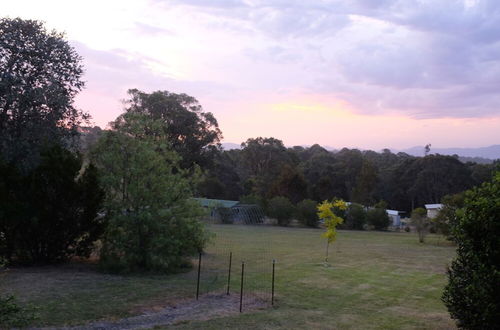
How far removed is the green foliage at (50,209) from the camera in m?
13.6

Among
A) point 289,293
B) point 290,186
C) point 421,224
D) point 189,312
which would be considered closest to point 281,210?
point 290,186

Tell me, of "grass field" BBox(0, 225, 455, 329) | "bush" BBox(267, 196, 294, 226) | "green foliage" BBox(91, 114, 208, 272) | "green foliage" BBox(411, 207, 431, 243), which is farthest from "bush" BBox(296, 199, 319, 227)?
"green foliage" BBox(91, 114, 208, 272)

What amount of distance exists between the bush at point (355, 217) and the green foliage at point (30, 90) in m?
28.9

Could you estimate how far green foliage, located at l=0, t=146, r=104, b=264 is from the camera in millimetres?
13570

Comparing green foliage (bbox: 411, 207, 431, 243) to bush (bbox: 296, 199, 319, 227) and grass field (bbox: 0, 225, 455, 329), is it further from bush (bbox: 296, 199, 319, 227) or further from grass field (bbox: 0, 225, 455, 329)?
bush (bbox: 296, 199, 319, 227)

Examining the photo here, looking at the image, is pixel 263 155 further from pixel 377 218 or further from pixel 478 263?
pixel 478 263

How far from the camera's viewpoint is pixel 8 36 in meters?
14.3

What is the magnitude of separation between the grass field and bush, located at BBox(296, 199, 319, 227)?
21.3 metres

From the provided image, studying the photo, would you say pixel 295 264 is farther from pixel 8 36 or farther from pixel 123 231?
pixel 8 36

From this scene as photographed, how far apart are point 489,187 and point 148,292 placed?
798 cm

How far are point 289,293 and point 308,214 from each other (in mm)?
28782

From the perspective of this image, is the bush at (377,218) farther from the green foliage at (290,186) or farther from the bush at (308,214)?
the green foliage at (290,186)

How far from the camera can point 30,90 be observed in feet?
46.7

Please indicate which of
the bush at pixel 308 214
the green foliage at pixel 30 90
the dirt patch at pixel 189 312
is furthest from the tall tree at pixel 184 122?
the dirt patch at pixel 189 312
